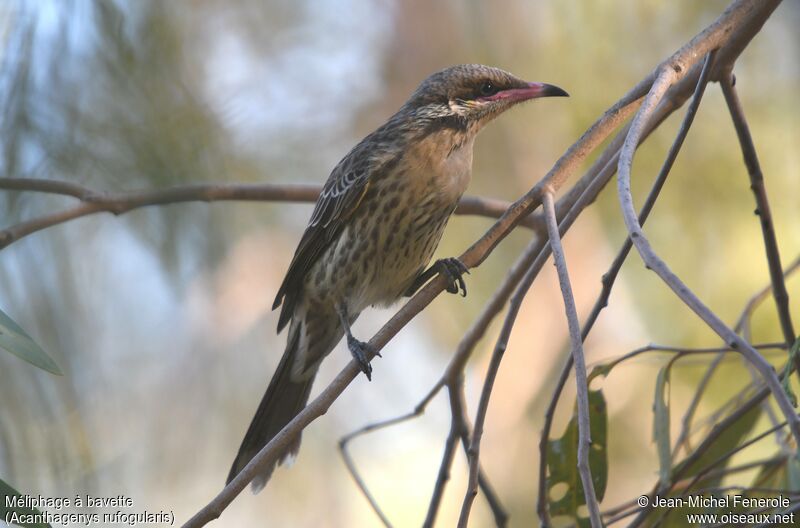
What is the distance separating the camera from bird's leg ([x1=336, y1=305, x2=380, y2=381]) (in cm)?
A: 270

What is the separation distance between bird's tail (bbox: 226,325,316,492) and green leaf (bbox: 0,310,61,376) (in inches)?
51.6

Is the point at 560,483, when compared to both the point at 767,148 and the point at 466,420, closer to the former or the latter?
the point at 466,420

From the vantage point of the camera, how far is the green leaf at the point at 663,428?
2.31 metres

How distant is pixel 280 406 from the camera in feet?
11.4

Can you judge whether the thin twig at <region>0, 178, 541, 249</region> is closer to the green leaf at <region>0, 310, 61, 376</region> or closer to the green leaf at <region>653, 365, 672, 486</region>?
the green leaf at <region>0, 310, 61, 376</region>

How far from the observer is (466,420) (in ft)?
9.28

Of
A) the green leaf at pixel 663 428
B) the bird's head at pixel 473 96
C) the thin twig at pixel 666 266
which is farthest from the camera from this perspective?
the bird's head at pixel 473 96

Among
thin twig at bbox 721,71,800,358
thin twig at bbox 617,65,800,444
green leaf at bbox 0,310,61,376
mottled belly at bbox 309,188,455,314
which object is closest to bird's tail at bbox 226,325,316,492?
mottled belly at bbox 309,188,455,314

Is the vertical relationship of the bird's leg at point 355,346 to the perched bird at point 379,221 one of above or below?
below

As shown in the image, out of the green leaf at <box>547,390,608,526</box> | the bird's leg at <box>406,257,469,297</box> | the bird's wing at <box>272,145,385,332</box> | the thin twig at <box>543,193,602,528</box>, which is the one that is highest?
the bird's wing at <box>272,145,385,332</box>

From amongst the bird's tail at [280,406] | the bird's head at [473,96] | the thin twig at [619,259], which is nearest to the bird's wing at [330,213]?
the bird's tail at [280,406]

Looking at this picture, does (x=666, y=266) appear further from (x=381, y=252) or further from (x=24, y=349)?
(x=381, y=252)

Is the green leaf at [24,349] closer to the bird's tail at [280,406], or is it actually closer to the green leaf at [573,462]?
the bird's tail at [280,406]

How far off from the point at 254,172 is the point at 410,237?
1441 millimetres
